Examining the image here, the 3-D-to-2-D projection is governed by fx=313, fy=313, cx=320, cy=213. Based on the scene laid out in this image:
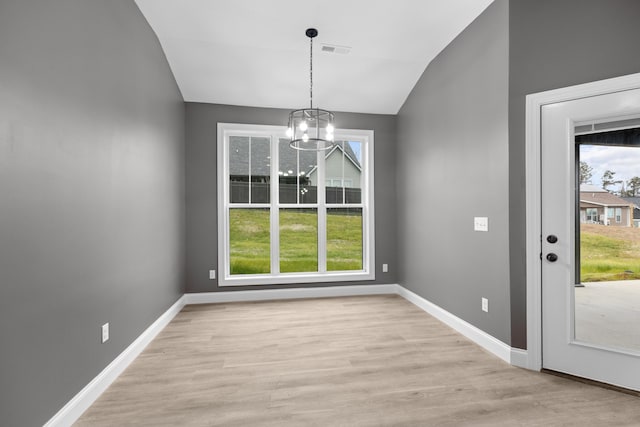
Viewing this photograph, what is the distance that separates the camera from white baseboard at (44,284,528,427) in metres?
1.96

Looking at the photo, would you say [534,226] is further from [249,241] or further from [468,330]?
[249,241]

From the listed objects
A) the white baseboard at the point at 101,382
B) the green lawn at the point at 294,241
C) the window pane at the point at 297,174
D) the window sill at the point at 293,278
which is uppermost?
the window pane at the point at 297,174

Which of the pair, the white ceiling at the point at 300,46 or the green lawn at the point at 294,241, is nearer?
the white ceiling at the point at 300,46

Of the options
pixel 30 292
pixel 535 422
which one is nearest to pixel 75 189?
pixel 30 292

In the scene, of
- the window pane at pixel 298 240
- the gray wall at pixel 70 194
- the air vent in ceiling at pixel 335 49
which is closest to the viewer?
the gray wall at pixel 70 194

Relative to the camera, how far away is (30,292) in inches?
62.4

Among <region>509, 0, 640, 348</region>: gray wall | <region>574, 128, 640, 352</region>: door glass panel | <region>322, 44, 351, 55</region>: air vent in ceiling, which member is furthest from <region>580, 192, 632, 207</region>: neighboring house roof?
<region>322, 44, 351, 55</region>: air vent in ceiling

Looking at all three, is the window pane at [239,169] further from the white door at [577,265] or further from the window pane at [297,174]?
the white door at [577,265]

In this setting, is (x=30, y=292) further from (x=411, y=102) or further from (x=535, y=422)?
(x=411, y=102)

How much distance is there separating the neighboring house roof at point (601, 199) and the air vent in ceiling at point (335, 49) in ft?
8.69

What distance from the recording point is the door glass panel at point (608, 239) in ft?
7.36

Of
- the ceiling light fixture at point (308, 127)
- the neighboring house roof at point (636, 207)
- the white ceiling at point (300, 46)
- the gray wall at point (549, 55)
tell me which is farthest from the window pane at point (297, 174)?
the neighboring house roof at point (636, 207)

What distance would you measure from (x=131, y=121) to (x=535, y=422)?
365 centimetres

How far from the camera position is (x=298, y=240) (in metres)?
4.71
